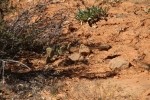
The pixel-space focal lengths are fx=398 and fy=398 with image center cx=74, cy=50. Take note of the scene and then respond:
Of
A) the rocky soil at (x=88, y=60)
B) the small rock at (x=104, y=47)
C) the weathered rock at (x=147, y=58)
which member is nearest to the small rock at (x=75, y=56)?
the rocky soil at (x=88, y=60)

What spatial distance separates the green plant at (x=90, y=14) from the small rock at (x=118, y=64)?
4.25 feet

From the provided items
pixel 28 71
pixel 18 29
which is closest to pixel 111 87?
pixel 28 71

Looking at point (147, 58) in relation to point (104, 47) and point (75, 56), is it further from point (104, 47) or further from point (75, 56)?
point (75, 56)

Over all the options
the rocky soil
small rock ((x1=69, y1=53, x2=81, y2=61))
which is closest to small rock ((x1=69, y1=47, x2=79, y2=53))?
the rocky soil

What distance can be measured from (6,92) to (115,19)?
240 centimetres

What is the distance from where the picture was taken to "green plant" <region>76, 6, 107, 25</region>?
19.7 feet

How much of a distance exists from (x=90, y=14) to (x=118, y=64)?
141 centimetres

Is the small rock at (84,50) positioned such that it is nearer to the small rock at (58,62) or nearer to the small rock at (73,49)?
the small rock at (73,49)

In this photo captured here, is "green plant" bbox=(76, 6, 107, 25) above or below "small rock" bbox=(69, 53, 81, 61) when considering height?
above

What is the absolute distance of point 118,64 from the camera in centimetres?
482

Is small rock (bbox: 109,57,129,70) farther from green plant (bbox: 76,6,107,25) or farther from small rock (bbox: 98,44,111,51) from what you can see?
green plant (bbox: 76,6,107,25)

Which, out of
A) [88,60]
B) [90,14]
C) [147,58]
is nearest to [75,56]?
[88,60]

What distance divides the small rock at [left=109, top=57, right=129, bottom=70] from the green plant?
51.0 inches

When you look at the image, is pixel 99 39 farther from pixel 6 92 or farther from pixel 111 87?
pixel 6 92
